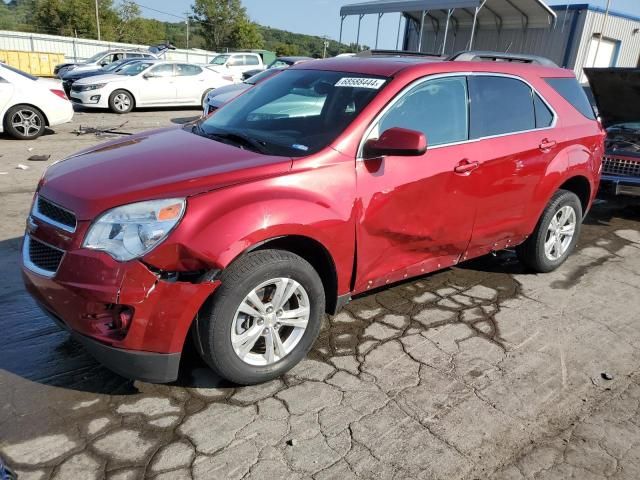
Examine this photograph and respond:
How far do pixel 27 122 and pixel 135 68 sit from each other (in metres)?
6.43

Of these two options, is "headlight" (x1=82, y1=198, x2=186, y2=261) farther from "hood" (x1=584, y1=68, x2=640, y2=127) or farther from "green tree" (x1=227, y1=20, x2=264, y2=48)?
"green tree" (x1=227, y1=20, x2=264, y2=48)

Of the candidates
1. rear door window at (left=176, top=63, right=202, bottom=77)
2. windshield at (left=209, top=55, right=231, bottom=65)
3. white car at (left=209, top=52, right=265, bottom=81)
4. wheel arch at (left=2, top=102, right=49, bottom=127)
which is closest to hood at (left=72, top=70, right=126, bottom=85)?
rear door window at (left=176, top=63, right=202, bottom=77)

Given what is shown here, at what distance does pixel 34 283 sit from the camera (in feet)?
8.89

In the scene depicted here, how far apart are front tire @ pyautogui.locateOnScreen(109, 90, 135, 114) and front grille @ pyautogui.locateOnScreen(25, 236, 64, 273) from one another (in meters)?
13.0

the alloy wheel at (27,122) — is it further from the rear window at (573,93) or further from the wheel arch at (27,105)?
the rear window at (573,93)

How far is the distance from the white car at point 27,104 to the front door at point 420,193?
897 cm

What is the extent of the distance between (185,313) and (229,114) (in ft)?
6.16

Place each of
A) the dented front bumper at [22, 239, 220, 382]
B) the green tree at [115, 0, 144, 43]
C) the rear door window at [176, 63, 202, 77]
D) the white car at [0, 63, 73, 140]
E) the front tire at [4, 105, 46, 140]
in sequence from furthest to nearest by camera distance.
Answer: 1. the green tree at [115, 0, 144, 43]
2. the rear door window at [176, 63, 202, 77]
3. the front tire at [4, 105, 46, 140]
4. the white car at [0, 63, 73, 140]
5. the dented front bumper at [22, 239, 220, 382]

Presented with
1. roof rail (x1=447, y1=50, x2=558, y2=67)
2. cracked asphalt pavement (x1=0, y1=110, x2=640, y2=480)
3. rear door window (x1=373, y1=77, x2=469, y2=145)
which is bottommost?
cracked asphalt pavement (x1=0, y1=110, x2=640, y2=480)

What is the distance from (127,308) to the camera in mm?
2469

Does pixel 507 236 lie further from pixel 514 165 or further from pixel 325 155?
pixel 325 155

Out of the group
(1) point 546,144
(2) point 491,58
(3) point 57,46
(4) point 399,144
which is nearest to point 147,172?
(4) point 399,144

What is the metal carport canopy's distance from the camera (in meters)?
22.4

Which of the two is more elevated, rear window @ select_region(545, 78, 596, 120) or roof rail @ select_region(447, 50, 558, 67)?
roof rail @ select_region(447, 50, 558, 67)
